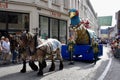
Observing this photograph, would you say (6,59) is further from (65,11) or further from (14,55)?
(65,11)

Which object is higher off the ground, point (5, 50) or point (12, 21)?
point (12, 21)

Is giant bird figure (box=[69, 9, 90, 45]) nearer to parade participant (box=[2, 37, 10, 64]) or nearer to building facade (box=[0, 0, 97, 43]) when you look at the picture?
parade participant (box=[2, 37, 10, 64])

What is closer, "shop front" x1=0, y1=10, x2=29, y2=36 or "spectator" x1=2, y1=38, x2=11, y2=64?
"spectator" x1=2, y1=38, x2=11, y2=64

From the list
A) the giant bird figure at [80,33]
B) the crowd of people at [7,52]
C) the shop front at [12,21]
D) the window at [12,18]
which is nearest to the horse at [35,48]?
the crowd of people at [7,52]

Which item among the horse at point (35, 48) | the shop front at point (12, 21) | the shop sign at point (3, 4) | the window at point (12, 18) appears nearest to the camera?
the horse at point (35, 48)

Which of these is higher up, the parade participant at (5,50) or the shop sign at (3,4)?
the shop sign at (3,4)

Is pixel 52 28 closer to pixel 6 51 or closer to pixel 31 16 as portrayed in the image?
pixel 31 16

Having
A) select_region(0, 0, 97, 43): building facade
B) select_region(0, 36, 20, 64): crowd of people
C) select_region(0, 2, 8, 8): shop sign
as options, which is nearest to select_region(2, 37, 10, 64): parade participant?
select_region(0, 36, 20, 64): crowd of people

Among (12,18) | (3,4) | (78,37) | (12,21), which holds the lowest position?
(78,37)

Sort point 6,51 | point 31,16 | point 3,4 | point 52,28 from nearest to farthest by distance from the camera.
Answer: point 6,51 → point 3,4 → point 31,16 → point 52,28

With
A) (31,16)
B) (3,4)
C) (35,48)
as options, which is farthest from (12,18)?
(35,48)

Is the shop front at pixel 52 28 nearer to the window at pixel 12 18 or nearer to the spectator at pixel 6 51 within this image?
the window at pixel 12 18

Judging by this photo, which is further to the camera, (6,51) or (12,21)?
(12,21)

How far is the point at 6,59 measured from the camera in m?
16.2
